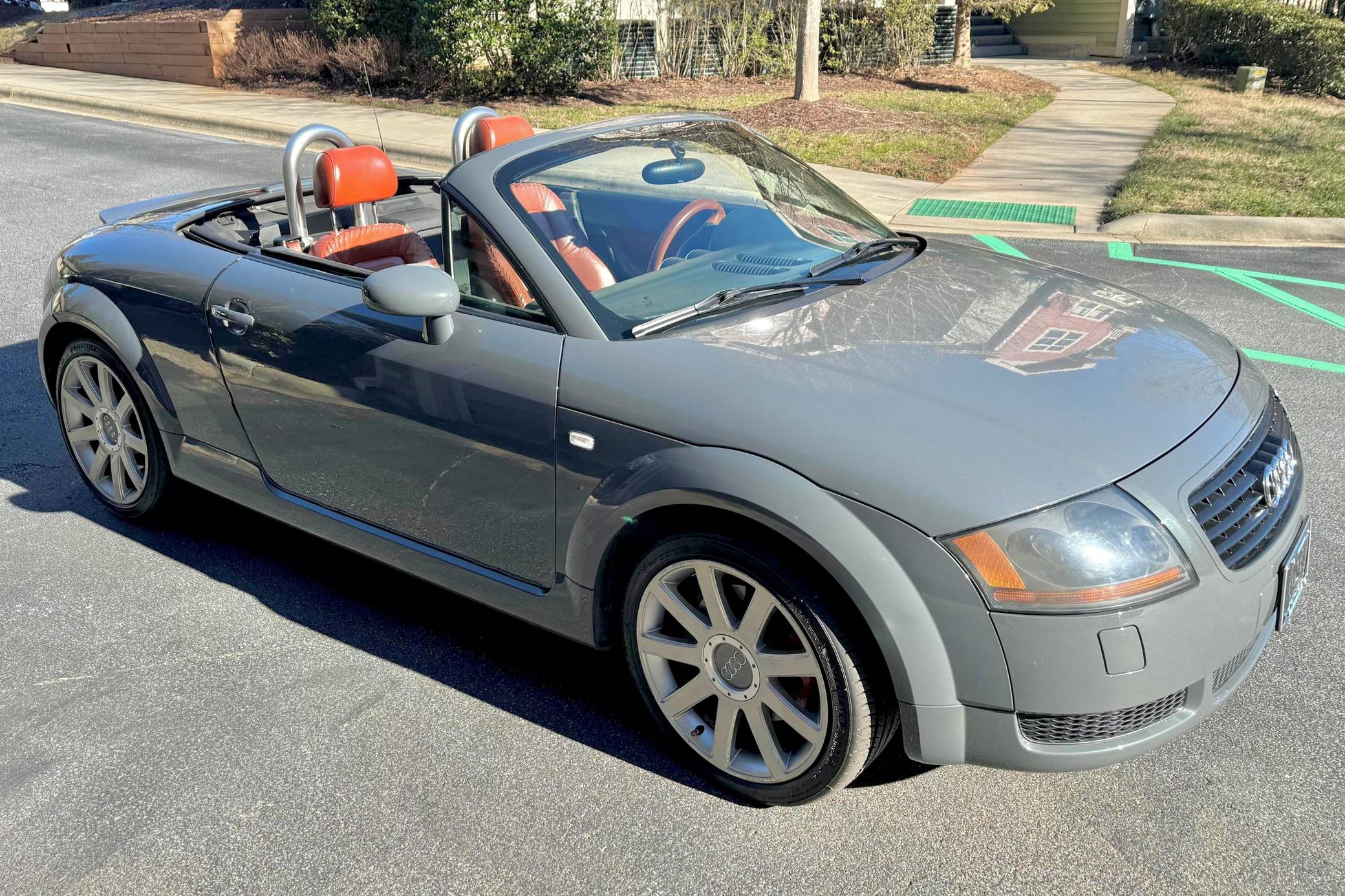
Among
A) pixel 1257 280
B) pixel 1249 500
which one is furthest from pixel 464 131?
pixel 1257 280

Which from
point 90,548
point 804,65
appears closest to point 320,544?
point 90,548

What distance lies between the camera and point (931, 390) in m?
2.65

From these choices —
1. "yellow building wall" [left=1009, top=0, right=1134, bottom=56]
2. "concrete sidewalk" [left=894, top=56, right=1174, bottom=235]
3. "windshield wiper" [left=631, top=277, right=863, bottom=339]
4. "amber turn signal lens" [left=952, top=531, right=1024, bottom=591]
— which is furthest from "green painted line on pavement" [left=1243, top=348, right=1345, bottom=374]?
"yellow building wall" [left=1009, top=0, right=1134, bottom=56]

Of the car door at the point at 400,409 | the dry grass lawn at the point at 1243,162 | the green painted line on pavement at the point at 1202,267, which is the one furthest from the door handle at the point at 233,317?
the dry grass lawn at the point at 1243,162

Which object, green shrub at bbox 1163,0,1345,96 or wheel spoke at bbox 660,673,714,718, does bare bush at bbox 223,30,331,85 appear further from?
wheel spoke at bbox 660,673,714,718

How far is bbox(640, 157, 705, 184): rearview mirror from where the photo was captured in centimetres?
362

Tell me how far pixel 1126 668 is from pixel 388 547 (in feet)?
7.09

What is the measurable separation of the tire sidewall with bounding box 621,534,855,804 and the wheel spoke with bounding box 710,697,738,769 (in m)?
0.05

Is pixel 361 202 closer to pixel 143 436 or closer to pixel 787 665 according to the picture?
pixel 143 436

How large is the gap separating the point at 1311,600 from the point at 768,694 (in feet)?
6.67

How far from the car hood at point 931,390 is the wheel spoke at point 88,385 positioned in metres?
2.43

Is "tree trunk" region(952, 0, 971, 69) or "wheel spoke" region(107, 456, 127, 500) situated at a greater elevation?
"tree trunk" region(952, 0, 971, 69)

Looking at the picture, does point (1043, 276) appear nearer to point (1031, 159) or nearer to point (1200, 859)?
point (1200, 859)

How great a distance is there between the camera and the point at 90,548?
430cm
